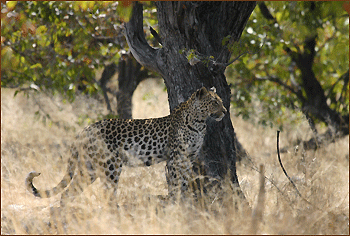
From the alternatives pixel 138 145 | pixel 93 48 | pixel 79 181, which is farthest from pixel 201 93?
pixel 93 48

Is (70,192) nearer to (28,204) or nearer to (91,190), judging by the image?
(91,190)

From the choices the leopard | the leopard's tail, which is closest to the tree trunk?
the leopard

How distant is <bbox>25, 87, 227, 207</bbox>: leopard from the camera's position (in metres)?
5.19

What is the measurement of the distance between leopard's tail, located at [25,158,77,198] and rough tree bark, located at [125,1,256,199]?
1.71 meters

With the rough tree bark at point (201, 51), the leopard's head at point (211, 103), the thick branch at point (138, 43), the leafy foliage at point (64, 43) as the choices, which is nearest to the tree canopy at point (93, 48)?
the leafy foliage at point (64, 43)

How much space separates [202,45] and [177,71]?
→ 49 centimetres

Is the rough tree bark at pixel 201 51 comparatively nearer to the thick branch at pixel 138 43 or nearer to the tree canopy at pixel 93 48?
the thick branch at pixel 138 43

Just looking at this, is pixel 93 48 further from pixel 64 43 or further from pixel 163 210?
pixel 163 210

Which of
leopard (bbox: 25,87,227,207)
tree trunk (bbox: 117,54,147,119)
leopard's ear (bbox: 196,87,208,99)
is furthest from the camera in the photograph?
tree trunk (bbox: 117,54,147,119)

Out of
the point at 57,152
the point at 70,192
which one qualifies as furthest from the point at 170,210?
the point at 57,152

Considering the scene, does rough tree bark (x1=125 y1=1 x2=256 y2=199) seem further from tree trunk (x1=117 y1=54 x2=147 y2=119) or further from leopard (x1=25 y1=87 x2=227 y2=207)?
tree trunk (x1=117 y1=54 x2=147 y2=119)

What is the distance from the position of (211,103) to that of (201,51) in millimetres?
751

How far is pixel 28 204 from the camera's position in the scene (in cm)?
539

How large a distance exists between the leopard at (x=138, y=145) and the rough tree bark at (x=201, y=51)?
0.22 m
